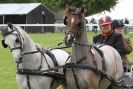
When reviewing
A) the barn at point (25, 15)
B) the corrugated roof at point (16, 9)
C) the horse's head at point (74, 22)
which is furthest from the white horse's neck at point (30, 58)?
the corrugated roof at point (16, 9)

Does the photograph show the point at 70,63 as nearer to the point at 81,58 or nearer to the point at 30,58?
the point at 81,58

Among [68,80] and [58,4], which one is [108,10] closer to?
[58,4]

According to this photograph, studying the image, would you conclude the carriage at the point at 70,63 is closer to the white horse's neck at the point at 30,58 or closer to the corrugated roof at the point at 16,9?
the white horse's neck at the point at 30,58

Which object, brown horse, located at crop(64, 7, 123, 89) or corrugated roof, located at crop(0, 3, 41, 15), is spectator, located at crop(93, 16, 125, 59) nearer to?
brown horse, located at crop(64, 7, 123, 89)

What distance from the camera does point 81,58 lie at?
849 cm

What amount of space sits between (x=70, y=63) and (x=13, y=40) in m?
1.11

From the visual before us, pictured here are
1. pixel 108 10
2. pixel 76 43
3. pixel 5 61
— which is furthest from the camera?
pixel 108 10

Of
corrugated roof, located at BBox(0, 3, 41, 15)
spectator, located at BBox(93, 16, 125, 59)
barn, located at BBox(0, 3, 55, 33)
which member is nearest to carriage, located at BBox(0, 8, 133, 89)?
spectator, located at BBox(93, 16, 125, 59)

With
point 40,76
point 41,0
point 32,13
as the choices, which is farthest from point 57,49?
point 41,0

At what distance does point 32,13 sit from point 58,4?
18.7 m

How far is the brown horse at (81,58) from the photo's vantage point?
26.6ft

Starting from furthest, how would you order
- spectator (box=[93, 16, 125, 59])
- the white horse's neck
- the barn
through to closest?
the barn, spectator (box=[93, 16, 125, 59]), the white horse's neck

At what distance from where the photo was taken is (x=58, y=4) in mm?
77000

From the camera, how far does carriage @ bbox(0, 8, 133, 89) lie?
328 inches
